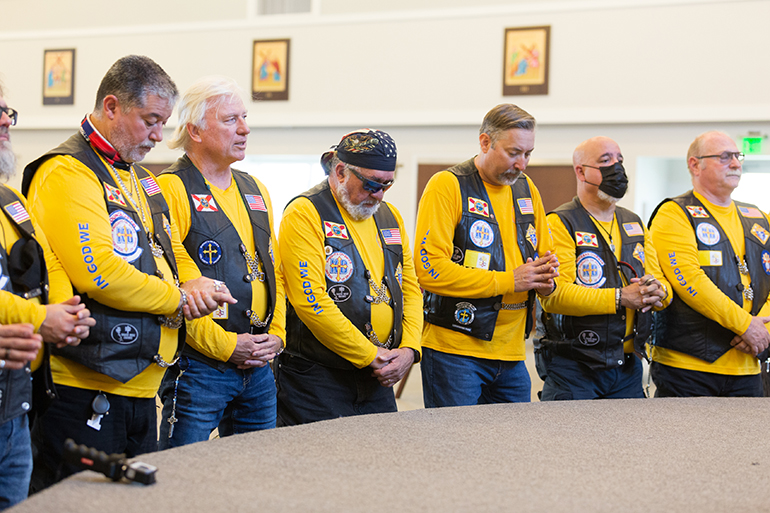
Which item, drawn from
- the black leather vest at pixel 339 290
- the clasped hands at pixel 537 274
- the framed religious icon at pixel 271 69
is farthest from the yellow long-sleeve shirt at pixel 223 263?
the framed religious icon at pixel 271 69

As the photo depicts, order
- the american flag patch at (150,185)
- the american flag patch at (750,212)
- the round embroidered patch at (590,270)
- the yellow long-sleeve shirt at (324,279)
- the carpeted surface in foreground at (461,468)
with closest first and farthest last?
the carpeted surface in foreground at (461,468), the american flag patch at (150,185), the yellow long-sleeve shirt at (324,279), the round embroidered patch at (590,270), the american flag patch at (750,212)

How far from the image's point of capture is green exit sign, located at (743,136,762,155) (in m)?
7.11

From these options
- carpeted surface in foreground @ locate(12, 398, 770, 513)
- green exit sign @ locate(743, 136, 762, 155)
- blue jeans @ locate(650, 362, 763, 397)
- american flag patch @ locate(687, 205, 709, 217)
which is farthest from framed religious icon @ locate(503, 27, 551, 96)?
carpeted surface in foreground @ locate(12, 398, 770, 513)

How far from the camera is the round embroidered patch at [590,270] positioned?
301 centimetres

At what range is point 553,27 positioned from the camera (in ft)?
25.3

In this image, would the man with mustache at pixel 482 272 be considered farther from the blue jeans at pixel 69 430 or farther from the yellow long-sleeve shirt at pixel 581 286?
the blue jeans at pixel 69 430

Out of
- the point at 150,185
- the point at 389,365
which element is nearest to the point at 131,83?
the point at 150,185

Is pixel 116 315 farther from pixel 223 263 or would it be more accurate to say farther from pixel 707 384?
pixel 707 384

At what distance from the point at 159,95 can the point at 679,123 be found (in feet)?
21.3

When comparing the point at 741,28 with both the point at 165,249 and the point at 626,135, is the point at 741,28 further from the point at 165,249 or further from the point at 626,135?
the point at 165,249

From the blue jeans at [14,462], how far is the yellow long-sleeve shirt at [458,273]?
1496mm

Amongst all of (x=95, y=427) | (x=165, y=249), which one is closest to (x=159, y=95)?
(x=165, y=249)

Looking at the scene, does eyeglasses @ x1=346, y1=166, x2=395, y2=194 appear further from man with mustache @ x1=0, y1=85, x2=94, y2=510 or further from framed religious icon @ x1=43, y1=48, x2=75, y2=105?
framed religious icon @ x1=43, y1=48, x2=75, y2=105

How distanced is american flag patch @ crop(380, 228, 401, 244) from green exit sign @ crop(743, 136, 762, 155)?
5716mm
